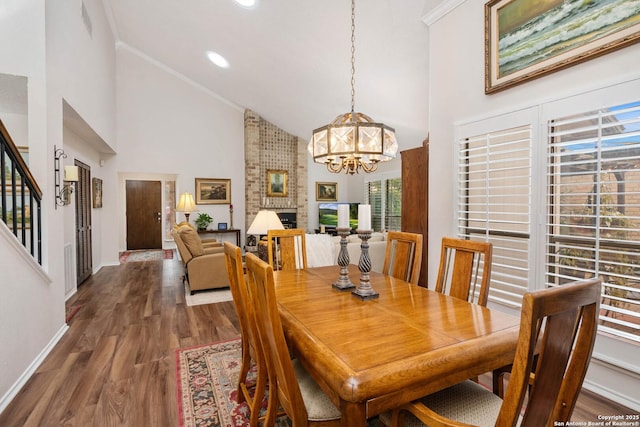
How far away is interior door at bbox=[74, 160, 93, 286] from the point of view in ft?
16.0

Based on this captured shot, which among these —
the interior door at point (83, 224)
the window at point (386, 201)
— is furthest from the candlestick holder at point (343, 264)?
the window at point (386, 201)

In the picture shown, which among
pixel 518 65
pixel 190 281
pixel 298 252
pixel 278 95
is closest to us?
pixel 518 65

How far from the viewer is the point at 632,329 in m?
1.89

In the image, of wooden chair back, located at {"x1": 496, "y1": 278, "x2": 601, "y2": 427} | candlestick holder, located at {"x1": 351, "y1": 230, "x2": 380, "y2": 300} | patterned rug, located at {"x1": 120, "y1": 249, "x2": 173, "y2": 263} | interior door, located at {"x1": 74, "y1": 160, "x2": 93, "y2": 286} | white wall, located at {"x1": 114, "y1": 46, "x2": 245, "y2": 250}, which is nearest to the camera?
wooden chair back, located at {"x1": 496, "y1": 278, "x2": 601, "y2": 427}

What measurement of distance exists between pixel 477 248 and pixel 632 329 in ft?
3.34

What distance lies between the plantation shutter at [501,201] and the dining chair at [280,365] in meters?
1.87

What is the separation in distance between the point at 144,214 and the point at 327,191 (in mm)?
5113

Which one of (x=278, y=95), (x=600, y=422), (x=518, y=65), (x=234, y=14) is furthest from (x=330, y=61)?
(x=600, y=422)

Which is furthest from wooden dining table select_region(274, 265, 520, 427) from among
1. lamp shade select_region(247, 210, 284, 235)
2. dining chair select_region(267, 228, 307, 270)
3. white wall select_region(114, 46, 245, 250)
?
white wall select_region(114, 46, 245, 250)

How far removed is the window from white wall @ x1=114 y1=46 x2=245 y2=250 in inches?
133

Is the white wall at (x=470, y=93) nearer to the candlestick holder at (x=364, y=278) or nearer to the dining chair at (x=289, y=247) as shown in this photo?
the dining chair at (x=289, y=247)

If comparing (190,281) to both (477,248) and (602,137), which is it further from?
(602,137)

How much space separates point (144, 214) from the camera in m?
8.77

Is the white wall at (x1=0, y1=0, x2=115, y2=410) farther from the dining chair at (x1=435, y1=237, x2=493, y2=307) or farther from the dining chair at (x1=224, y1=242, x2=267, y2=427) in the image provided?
the dining chair at (x1=435, y1=237, x2=493, y2=307)
